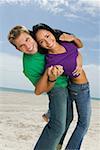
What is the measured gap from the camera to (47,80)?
1.89 m

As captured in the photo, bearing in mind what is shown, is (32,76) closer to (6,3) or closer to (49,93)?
(49,93)

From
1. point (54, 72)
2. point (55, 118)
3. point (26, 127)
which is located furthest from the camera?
point (26, 127)

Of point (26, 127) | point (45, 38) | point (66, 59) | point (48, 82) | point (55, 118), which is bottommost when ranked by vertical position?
→ point (26, 127)

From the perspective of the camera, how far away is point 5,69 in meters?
2.73

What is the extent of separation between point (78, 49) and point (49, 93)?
10.5 inches

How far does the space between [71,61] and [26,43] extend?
24 cm

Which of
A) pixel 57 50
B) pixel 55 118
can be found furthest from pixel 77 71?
pixel 55 118

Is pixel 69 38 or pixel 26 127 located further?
pixel 26 127

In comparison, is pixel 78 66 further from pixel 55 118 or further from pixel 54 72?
pixel 55 118

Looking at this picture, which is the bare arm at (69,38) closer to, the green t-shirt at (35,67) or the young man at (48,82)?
the young man at (48,82)

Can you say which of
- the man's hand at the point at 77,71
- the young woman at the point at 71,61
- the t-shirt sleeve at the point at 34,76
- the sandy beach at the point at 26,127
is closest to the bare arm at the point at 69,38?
the young woman at the point at 71,61

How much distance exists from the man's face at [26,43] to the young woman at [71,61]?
4 cm

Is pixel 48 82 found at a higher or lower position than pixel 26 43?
lower

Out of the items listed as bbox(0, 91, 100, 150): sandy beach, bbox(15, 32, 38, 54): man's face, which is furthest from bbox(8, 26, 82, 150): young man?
bbox(0, 91, 100, 150): sandy beach
